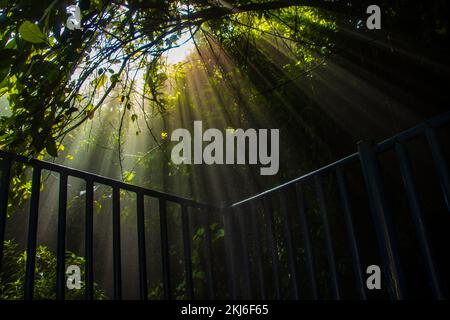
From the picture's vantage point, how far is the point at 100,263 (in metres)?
7.28

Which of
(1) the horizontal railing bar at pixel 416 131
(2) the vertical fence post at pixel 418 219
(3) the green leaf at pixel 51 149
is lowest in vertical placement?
(2) the vertical fence post at pixel 418 219

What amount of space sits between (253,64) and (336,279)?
2370mm

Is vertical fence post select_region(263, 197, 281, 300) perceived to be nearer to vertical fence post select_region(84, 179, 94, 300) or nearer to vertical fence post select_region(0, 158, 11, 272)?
vertical fence post select_region(84, 179, 94, 300)

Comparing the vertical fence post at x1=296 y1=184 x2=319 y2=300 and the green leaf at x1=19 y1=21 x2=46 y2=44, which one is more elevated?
the green leaf at x1=19 y1=21 x2=46 y2=44

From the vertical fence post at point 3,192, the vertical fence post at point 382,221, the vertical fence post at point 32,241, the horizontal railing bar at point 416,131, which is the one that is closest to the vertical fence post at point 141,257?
the vertical fence post at point 32,241

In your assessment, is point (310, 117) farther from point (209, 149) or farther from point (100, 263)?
point (100, 263)

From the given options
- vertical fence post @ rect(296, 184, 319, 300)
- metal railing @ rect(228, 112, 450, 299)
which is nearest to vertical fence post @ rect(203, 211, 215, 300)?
metal railing @ rect(228, 112, 450, 299)

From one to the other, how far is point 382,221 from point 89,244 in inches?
49.8

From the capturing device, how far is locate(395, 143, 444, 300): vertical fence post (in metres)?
1.24

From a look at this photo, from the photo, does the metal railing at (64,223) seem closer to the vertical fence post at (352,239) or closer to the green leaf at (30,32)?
the green leaf at (30,32)

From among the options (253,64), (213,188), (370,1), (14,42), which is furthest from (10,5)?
(213,188)

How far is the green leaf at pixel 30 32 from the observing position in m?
0.98

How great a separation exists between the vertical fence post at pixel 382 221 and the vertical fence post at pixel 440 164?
0.27 meters

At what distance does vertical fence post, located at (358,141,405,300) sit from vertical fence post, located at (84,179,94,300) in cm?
123
